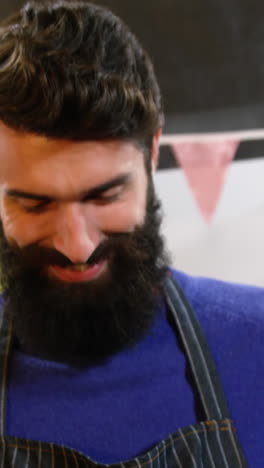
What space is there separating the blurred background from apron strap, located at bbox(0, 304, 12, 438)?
0.47 meters

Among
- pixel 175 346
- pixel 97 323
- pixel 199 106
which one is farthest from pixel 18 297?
pixel 199 106

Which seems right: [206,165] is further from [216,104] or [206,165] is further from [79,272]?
[79,272]

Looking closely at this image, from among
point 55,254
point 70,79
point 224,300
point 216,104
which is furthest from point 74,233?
point 216,104

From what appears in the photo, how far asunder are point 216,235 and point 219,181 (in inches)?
5.1

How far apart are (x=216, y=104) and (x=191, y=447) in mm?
773

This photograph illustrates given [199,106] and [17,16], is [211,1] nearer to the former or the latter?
[199,106]

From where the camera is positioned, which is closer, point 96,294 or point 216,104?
point 96,294

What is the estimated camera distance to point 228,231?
3.67ft

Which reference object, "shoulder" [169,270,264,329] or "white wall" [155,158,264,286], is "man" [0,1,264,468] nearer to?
"shoulder" [169,270,264,329]

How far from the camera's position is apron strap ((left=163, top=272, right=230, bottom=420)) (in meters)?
0.69

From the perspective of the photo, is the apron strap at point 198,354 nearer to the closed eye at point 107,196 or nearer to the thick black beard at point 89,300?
the thick black beard at point 89,300

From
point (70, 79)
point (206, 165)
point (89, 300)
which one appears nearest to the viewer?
point (70, 79)

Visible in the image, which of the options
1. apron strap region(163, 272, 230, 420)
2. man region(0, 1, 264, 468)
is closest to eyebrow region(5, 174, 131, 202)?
man region(0, 1, 264, 468)

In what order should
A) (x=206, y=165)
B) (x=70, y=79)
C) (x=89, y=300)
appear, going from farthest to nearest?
(x=206, y=165)
(x=89, y=300)
(x=70, y=79)
